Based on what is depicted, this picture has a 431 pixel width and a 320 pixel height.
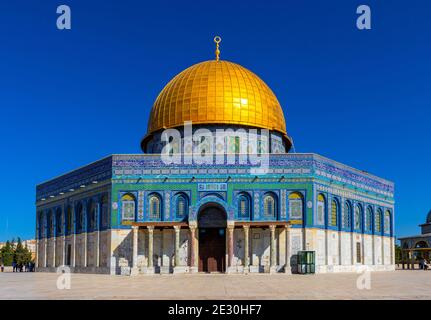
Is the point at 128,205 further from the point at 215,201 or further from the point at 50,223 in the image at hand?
the point at 50,223

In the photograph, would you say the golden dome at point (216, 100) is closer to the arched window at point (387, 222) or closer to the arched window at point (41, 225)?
the arched window at point (387, 222)

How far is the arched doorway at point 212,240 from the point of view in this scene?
110 feet

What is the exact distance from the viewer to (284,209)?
33.5 meters

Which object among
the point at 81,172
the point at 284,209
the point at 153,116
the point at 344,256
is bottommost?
the point at 344,256

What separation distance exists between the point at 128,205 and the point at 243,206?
253 inches

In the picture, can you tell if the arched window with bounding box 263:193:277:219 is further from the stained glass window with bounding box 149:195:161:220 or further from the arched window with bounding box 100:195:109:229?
the arched window with bounding box 100:195:109:229

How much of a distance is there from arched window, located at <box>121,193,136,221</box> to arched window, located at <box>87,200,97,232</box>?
117 inches

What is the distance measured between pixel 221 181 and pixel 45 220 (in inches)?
623

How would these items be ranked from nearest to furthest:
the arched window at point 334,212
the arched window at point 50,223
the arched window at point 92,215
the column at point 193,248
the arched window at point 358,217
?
the column at point 193,248
the arched window at point 334,212
the arched window at point 92,215
the arched window at point 358,217
the arched window at point 50,223

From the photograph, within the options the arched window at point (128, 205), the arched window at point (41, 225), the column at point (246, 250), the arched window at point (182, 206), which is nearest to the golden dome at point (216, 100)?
the arched window at point (182, 206)

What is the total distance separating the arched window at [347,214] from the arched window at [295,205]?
426 centimetres

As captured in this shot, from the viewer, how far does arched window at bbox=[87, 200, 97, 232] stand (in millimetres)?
36250
